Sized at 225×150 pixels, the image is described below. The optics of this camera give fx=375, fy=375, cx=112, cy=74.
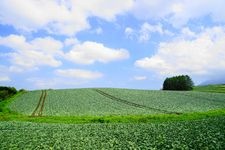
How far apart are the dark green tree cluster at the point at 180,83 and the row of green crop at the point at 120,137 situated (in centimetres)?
8431

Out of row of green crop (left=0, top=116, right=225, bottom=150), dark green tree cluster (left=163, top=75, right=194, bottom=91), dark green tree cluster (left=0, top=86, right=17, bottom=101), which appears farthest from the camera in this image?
dark green tree cluster (left=163, top=75, right=194, bottom=91)

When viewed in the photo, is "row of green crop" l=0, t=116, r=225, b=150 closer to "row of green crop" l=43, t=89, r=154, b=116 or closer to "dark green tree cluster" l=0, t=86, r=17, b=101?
"row of green crop" l=43, t=89, r=154, b=116

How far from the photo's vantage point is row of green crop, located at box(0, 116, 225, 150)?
83.4ft

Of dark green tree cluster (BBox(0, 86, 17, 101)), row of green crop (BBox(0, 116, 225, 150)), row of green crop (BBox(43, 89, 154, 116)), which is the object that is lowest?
row of green crop (BBox(0, 116, 225, 150))

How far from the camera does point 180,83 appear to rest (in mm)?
118000

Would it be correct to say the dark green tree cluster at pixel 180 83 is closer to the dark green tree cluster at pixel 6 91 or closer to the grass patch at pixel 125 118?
the dark green tree cluster at pixel 6 91

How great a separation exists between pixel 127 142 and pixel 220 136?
6.55 m

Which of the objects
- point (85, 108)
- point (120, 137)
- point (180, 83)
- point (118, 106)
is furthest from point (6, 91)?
point (120, 137)

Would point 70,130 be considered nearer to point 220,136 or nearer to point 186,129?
point 186,129

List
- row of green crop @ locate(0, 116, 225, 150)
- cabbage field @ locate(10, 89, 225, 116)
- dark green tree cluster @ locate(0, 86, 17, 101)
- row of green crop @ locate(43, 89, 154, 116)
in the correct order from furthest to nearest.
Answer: dark green tree cluster @ locate(0, 86, 17, 101), cabbage field @ locate(10, 89, 225, 116), row of green crop @ locate(43, 89, 154, 116), row of green crop @ locate(0, 116, 225, 150)

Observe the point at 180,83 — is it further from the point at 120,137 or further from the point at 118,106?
the point at 120,137

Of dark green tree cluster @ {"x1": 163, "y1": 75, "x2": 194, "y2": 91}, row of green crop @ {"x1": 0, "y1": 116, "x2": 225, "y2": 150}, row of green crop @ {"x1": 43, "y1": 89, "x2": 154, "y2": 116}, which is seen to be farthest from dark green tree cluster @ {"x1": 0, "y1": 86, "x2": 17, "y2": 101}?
row of green crop @ {"x1": 0, "y1": 116, "x2": 225, "y2": 150}

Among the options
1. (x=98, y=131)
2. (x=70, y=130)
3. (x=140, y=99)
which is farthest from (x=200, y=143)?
(x=140, y=99)

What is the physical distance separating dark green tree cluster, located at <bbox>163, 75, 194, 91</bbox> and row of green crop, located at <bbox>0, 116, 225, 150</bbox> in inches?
3319
